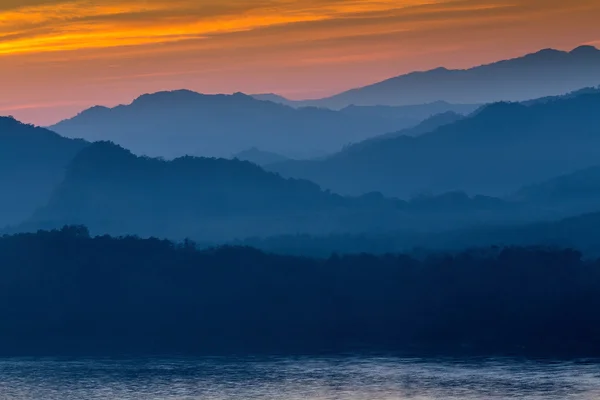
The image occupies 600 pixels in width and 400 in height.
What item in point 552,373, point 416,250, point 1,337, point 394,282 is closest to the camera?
point 552,373

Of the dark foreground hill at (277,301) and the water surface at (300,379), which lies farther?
the dark foreground hill at (277,301)

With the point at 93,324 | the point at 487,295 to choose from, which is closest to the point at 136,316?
the point at 93,324

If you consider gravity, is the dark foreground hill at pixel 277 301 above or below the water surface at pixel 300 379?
above

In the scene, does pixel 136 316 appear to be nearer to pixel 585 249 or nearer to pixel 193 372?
pixel 193 372

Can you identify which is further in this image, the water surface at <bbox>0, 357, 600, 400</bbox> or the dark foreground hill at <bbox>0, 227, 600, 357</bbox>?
the dark foreground hill at <bbox>0, 227, 600, 357</bbox>

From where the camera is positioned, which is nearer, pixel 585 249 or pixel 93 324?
pixel 93 324

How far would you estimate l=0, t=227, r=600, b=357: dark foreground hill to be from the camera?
97.8 meters

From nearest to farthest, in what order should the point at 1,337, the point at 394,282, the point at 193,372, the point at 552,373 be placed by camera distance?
the point at 552,373 → the point at 193,372 → the point at 1,337 → the point at 394,282

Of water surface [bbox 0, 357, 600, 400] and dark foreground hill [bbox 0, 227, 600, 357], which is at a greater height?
dark foreground hill [bbox 0, 227, 600, 357]

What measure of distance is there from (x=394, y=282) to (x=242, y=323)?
608 inches

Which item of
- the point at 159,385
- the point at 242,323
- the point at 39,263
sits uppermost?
the point at 39,263

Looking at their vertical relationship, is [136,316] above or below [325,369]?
above

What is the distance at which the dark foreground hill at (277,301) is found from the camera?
97.8 metres

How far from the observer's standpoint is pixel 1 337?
104750mm
